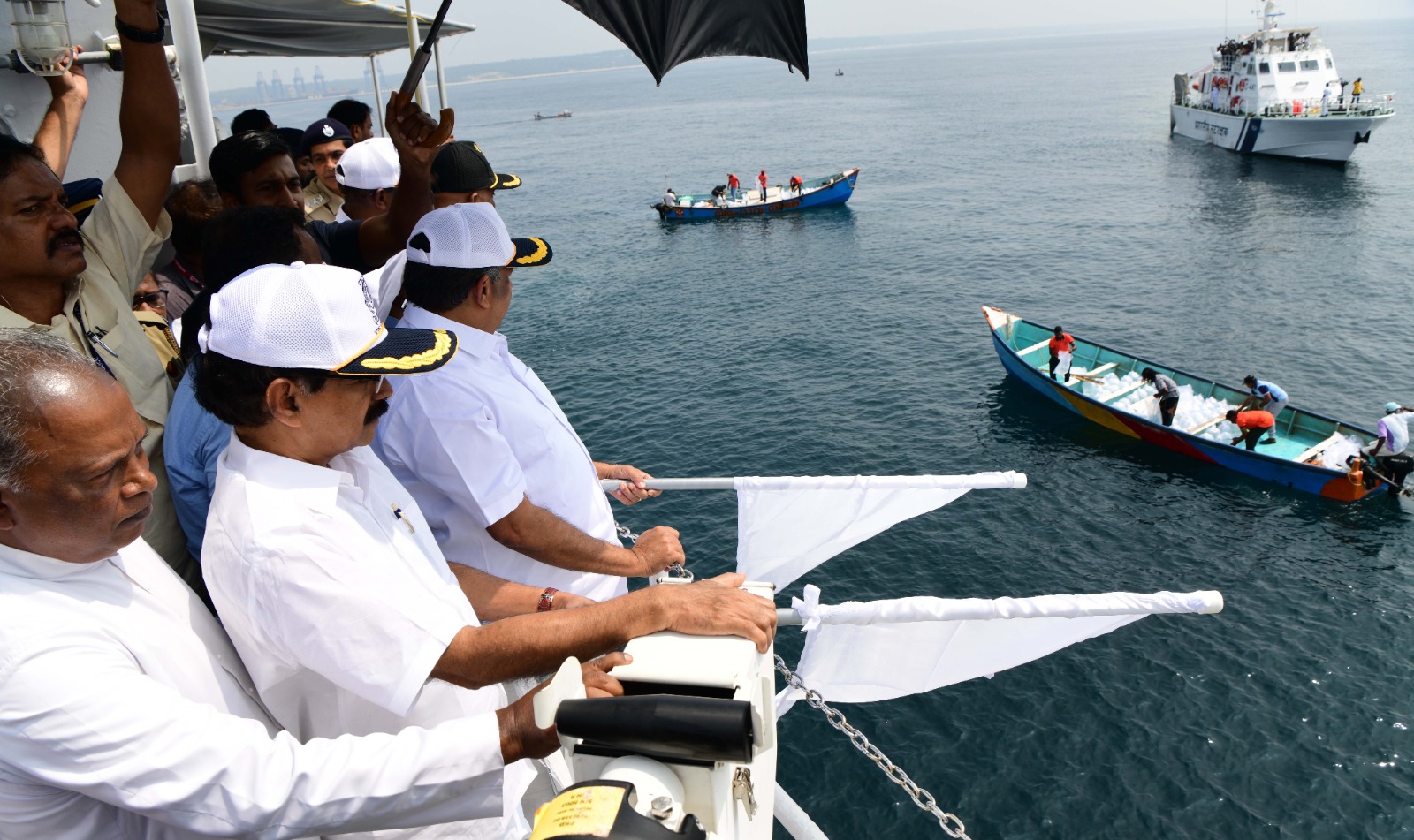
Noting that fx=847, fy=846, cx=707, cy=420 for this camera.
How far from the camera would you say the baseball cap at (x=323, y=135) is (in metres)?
8.02

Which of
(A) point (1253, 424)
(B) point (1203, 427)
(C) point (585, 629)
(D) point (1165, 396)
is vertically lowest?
(B) point (1203, 427)

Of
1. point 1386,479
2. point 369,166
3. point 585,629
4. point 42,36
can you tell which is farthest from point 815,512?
point 1386,479

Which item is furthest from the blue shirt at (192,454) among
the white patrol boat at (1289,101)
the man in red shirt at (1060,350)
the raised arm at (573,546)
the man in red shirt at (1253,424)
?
the white patrol boat at (1289,101)

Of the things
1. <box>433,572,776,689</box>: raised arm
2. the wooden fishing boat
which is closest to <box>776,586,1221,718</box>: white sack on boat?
<box>433,572,776,689</box>: raised arm

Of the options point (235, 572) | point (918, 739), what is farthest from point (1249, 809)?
point (235, 572)

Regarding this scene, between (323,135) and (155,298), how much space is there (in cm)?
398

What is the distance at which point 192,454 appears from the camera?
3.00 m

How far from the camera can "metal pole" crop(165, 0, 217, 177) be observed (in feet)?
17.1

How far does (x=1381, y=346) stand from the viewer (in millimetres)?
28812

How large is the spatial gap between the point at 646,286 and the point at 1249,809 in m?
34.1

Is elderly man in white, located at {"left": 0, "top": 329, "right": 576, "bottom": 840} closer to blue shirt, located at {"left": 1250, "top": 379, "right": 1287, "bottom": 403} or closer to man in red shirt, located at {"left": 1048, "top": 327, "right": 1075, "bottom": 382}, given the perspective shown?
blue shirt, located at {"left": 1250, "top": 379, "right": 1287, "bottom": 403}

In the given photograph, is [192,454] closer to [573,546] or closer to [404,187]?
[573,546]

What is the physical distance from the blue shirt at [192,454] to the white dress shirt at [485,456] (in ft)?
2.12

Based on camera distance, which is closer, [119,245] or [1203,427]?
[119,245]
